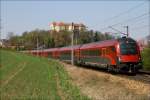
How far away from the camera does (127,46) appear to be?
31922 mm

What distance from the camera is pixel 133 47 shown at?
32125mm

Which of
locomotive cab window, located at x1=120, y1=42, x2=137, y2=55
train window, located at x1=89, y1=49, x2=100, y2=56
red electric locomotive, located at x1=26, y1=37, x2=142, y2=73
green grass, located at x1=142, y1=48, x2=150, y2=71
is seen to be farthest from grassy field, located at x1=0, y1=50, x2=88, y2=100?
green grass, located at x1=142, y1=48, x2=150, y2=71

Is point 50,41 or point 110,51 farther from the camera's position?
point 50,41

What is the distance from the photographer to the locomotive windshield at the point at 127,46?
31.7 metres

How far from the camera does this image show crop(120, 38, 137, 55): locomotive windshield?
31.7 m

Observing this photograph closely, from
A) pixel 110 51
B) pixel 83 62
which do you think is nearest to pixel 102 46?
pixel 110 51

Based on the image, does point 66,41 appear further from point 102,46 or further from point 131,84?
point 131,84

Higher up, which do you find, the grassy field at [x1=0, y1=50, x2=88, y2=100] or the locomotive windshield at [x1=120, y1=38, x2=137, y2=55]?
the locomotive windshield at [x1=120, y1=38, x2=137, y2=55]

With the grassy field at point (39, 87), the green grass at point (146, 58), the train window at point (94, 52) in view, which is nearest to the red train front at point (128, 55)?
the grassy field at point (39, 87)

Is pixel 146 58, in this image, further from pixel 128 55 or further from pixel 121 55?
pixel 121 55

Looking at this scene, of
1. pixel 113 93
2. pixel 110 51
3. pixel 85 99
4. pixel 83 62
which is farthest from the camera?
pixel 83 62

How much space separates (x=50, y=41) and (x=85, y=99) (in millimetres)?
115209

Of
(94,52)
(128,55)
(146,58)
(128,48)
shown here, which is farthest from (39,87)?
(146,58)

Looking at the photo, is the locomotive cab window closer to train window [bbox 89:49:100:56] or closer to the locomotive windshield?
the locomotive windshield
